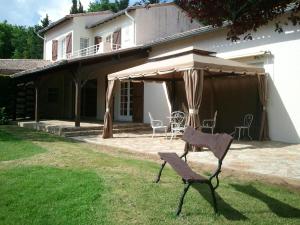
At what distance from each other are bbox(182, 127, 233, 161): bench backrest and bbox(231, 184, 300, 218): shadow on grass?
2.89 feet

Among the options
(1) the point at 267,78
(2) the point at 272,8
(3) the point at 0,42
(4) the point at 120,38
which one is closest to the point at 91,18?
(4) the point at 120,38

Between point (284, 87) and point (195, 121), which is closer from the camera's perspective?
point (195, 121)

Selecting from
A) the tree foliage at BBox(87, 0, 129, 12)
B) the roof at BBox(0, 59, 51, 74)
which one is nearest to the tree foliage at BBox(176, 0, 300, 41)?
the roof at BBox(0, 59, 51, 74)

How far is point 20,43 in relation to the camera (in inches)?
2130

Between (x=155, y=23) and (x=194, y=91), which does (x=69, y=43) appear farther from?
(x=194, y=91)

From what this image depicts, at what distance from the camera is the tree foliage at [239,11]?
4.03 meters

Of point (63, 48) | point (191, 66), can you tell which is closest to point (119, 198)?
point (191, 66)

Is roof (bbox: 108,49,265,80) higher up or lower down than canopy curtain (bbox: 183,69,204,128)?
higher up

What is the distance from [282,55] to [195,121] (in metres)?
4.04

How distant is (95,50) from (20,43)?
3672 cm

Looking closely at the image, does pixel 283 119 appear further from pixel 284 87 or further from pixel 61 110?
pixel 61 110

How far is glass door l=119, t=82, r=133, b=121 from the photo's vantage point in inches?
703

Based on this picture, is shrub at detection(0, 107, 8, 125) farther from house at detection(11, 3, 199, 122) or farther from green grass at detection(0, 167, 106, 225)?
green grass at detection(0, 167, 106, 225)

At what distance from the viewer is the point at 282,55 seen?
11164 millimetres
